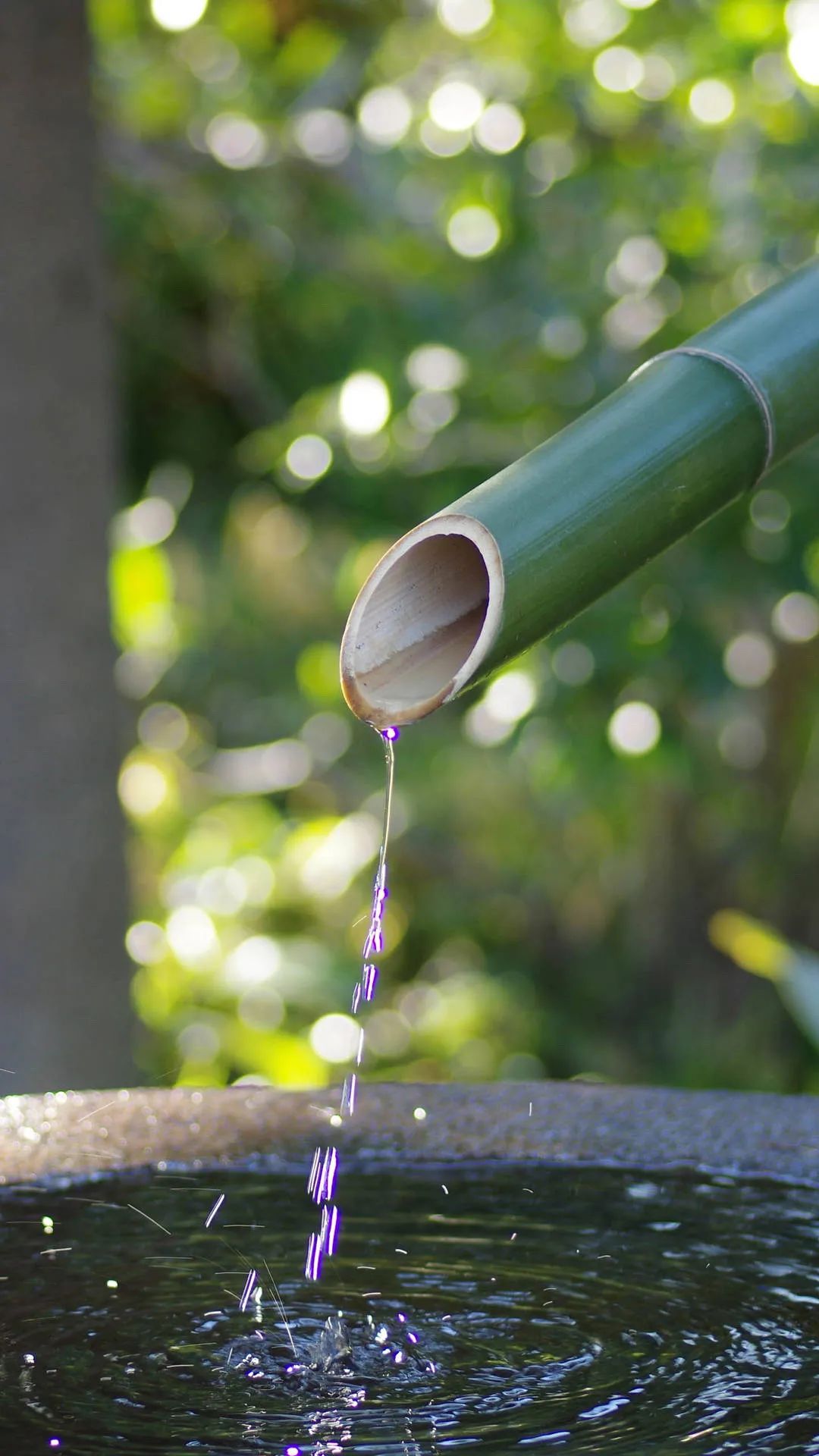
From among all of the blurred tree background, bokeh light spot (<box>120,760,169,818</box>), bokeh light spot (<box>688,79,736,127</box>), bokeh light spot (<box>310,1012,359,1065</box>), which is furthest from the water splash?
bokeh light spot (<box>120,760,169,818</box>)

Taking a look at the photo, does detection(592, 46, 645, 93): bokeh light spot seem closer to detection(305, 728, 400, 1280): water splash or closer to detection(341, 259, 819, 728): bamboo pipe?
detection(305, 728, 400, 1280): water splash

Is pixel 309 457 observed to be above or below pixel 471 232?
below

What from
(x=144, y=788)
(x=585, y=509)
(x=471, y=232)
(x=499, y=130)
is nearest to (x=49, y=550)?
(x=471, y=232)

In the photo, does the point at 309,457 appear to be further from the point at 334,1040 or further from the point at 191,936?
the point at 191,936

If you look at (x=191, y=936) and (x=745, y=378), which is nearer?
(x=745, y=378)

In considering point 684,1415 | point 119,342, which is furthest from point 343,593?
point 684,1415

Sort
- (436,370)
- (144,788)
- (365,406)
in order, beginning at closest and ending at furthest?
(365,406)
(436,370)
(144,788)

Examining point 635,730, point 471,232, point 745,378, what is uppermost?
point 471,232
